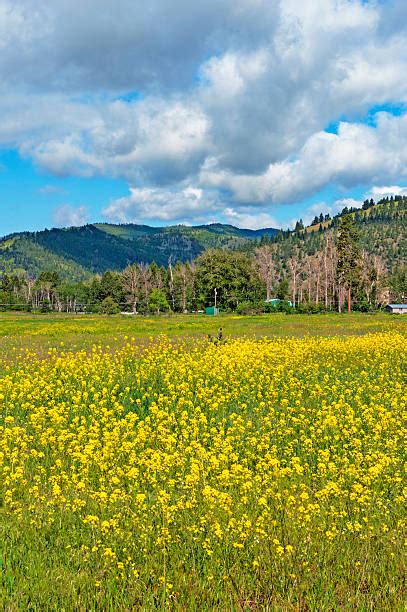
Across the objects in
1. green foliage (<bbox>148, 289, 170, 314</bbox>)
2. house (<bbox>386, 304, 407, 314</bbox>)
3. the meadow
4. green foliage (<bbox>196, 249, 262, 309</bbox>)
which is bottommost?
house (<bbox>386, 304, 407, 314</bbox>)

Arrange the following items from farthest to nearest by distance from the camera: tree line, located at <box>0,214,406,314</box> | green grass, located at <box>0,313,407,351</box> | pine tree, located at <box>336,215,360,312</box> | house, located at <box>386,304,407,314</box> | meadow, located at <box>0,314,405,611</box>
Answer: house, located at <box>386,304,407,314</box> < tree line, located at <box>0,214,406,314</box> < pine tree, located at <box>336,215,360,312</box> < green grass, located at <box>0,313,407,351</box> < meadow, located at <box>0,314,405,611</box>

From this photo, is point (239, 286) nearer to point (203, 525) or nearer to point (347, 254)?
point (347, 254)

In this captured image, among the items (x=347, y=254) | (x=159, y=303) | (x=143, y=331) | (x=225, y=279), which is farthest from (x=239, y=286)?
(x=143, y=331)

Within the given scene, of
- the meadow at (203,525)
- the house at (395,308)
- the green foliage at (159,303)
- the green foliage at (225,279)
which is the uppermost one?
the green foliage at (225,279)

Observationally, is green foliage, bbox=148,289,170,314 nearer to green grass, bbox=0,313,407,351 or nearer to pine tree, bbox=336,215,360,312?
pine tree, bbox=336,215,360,312

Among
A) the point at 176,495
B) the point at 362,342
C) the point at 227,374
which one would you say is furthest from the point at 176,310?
the point at 176,495

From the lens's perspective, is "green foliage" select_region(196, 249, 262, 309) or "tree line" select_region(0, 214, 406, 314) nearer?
"tree line" select_region(0, 214, 406, 314)

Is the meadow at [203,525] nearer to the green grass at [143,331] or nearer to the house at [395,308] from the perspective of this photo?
the green grass at [143,331]

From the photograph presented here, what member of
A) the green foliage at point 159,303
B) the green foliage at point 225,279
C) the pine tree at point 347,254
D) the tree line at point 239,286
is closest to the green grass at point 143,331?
the tree line at point 239,286

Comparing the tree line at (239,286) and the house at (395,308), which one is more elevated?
the tree line at (239,286)

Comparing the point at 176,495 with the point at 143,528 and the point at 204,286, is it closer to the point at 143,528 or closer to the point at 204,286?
the point at 143,528

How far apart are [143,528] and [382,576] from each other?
231 cm

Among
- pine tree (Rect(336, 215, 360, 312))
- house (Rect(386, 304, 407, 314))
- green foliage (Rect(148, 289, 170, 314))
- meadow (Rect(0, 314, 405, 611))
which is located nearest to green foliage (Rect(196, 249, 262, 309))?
green foliage (Rect(148, 289, 170, 314))

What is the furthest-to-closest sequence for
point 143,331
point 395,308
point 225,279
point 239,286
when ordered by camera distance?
1. point 395,308
2. point 239,286
3. point 225,279
4. point 143,331
